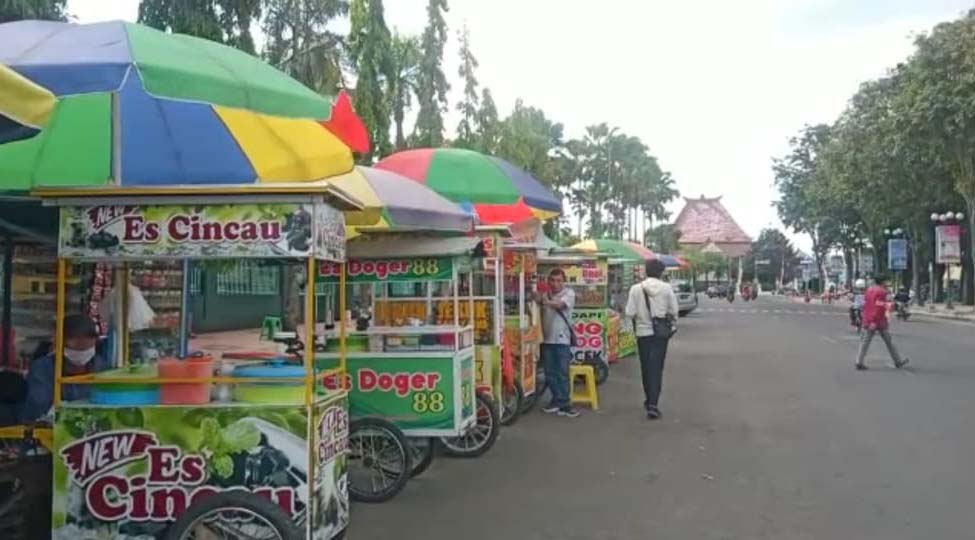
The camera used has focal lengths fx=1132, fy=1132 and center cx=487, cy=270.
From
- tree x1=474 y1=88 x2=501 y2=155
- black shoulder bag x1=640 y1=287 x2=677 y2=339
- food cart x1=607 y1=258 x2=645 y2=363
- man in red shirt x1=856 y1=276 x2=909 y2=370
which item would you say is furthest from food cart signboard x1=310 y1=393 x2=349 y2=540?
tree x1=474 y1=88 x2=501 y2=155

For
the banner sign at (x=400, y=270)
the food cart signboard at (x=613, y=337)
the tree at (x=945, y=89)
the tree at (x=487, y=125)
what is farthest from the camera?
the tree at (x=945, y=89)

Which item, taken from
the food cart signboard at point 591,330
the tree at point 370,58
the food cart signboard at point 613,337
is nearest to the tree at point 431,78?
the tree at point 370,58

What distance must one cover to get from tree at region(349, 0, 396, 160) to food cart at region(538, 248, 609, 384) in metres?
4.42

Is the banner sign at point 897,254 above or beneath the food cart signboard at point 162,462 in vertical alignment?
above

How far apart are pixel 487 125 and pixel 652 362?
2429 centimetres

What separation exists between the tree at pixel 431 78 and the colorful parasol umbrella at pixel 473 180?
1986 cm

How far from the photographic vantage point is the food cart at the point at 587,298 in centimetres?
1720

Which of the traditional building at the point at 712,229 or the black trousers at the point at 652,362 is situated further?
the traditional building at the point at 712,229

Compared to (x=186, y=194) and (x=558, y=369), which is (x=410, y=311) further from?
(x=186, y=194)

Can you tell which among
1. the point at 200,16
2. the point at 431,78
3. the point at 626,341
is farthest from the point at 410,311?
the point at 431,78

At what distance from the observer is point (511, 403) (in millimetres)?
12445

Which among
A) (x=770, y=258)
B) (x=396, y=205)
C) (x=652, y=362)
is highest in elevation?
(x=770, y=258)

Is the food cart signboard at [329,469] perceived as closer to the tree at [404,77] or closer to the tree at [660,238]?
the tree at [404,77]

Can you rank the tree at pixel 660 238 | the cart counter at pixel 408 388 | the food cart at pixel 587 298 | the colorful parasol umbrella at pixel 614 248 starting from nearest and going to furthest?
the cart counter at pixel 408 388 → the food cart at pixel 587 298 → the colorful parasol umbrella at pixel 614 248 → the tree at pixel 660 238
